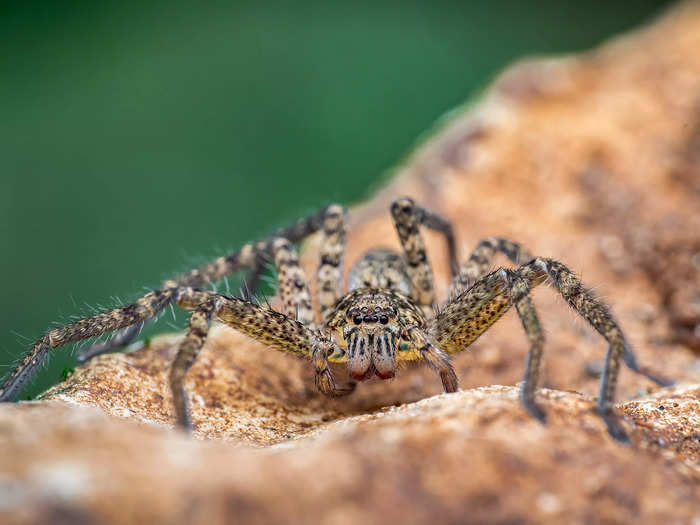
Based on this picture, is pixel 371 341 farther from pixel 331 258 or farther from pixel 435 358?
pixel 331 258

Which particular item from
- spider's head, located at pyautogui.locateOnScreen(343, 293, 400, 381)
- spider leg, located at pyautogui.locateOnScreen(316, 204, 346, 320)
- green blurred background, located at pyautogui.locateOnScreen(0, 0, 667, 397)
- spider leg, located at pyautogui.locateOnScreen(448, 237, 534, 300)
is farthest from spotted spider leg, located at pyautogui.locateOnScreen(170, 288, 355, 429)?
green blurred background, located at pyautogui.locateOnScreen(0, 0, 667, 397)

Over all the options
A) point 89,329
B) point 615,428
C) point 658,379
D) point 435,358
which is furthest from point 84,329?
point 658,379

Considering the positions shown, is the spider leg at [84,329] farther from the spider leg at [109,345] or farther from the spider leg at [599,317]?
the spider leg at [599,317]

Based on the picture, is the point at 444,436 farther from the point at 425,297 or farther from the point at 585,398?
the point at 425,297

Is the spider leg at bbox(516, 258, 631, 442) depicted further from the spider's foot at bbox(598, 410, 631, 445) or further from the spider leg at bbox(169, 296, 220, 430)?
the spider leg at bbox(169, 296, 220, 430)

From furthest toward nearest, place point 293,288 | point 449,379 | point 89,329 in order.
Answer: point 293,288 → point 449,379 → point 89,329

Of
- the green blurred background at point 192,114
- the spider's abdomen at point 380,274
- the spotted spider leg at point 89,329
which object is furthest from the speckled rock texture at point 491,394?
the green blurred background at point 192,114

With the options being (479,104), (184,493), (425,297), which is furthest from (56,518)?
(479,104)
